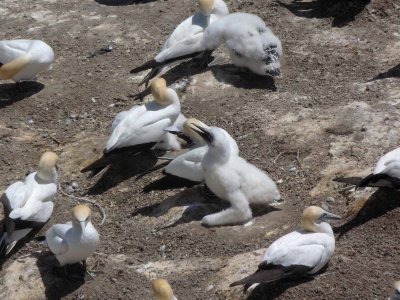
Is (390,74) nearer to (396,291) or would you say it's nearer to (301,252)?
(301,252)

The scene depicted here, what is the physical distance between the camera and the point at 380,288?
261 inches

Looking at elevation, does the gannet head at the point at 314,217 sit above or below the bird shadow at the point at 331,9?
above

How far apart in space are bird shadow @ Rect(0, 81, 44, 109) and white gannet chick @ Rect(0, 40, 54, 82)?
0.10 meters

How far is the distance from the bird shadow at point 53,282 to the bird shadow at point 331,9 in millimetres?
4811

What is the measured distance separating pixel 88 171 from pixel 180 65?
228 centimetres

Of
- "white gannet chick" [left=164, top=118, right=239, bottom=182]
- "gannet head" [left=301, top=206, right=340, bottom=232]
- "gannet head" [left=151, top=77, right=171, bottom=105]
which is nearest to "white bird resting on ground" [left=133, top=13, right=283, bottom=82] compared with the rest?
"gannet head" [left=151, top=77, right=171, bottom=105]

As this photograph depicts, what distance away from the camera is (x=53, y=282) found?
750 cm

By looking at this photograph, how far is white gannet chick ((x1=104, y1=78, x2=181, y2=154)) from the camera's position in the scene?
8.74m

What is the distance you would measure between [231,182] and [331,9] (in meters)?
4.06

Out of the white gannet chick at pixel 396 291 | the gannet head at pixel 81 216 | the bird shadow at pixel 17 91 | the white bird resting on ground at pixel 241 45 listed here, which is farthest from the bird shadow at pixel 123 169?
the white gannet chick at pixel 396 291

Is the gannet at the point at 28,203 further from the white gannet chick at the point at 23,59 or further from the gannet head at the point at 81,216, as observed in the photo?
the white gannet chick at the point at 23,59

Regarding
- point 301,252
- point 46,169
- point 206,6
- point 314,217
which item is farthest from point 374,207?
point 206,6

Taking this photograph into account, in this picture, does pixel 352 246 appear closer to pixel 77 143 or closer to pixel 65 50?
pixel 77 143

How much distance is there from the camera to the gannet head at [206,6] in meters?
10.6
